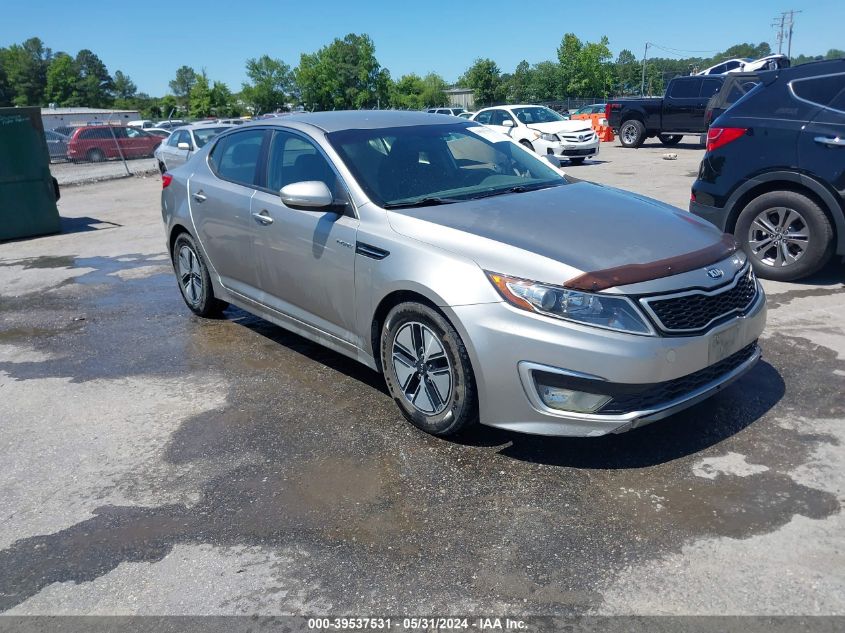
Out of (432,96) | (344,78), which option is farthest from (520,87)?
(344,78)

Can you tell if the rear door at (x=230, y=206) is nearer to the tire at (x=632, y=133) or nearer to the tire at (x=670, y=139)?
the tire at (x=632, y=133)

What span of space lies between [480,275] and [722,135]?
4220mm

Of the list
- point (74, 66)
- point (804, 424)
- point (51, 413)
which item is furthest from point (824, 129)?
point (74, 66)

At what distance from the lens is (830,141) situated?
5.94 m

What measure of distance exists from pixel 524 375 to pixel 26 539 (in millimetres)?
2367

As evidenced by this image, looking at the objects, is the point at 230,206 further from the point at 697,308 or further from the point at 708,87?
the point at 708,87

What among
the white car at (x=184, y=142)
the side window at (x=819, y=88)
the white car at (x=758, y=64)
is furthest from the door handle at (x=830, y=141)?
the white car at (x=758, y=64)

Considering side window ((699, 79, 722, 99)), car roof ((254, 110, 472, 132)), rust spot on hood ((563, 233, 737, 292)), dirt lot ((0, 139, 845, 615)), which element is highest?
side window ((699, 79, 722, 99))

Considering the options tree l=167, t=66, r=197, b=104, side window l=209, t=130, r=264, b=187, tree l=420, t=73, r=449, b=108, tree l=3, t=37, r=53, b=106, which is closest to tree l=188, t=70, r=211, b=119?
tree l=420, t=73, r=449, b=108

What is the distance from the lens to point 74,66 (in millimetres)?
120562

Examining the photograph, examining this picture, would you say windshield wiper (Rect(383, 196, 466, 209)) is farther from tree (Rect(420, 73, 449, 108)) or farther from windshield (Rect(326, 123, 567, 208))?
tree (Rect(420, 73, 449, 108))

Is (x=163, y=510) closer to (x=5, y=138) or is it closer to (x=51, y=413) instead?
(x=51, y=413)

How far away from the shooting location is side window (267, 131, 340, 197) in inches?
179

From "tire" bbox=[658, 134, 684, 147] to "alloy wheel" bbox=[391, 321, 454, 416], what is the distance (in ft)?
73.9
